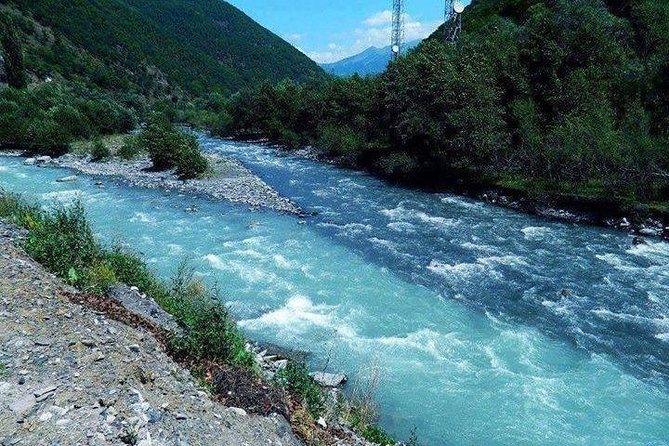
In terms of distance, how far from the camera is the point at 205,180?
4031 cm

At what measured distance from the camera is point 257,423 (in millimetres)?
8555

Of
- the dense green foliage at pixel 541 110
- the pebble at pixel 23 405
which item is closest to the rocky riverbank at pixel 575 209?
the dense green foliage at pixel 541 110

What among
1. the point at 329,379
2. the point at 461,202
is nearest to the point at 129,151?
the point at 461,202

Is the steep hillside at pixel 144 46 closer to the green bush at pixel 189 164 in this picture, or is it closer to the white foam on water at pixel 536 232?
the green bush at pixel 189 164

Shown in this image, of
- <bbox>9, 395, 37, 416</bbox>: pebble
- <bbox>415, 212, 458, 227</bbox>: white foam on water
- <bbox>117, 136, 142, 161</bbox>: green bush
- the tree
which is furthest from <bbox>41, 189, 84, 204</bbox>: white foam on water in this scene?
the tree

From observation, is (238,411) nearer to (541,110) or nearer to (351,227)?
(351,227)

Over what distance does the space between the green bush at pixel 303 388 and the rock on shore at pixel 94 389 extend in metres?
1.43

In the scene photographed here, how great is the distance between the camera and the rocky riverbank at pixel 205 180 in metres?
34.7

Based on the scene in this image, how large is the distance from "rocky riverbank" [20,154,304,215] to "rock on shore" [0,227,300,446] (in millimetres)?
22257

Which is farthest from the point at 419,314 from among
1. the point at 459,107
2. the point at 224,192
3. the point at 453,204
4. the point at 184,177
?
the point at 184,177

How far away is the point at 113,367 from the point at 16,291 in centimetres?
385

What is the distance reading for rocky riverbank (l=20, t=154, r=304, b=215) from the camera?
34688 millimetres

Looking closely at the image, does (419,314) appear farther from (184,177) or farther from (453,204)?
(184,177)

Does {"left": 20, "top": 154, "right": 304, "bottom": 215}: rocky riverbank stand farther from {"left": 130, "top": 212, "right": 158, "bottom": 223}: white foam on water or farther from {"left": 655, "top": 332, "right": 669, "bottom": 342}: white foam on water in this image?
{"left": 655, "top": 332, "right": 669, "bottom": 342}: white foam on water
